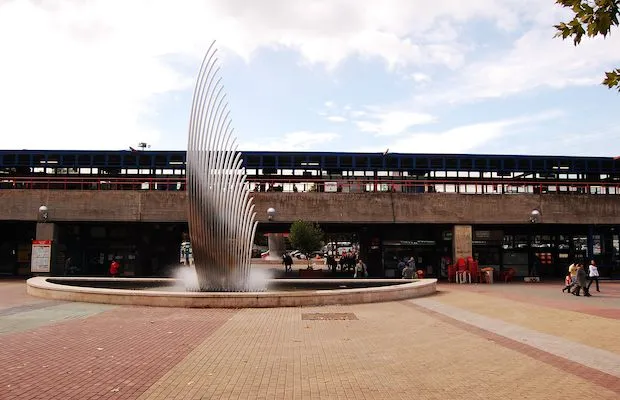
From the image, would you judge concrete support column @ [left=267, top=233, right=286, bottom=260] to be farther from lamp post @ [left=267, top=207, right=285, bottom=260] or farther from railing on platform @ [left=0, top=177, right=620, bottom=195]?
railing on platform @ [left=0, top=177, right=620, bottom=195]

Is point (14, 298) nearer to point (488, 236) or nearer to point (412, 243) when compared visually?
point (412, 243)

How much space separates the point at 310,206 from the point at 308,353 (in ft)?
66.4

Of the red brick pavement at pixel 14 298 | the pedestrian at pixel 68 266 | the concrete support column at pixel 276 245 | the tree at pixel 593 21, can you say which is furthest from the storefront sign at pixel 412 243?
the concrete support column at pixel 276 245

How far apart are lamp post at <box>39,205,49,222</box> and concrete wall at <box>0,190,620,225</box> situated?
0.71 feet

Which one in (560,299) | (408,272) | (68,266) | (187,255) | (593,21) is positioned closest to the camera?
(593,21)

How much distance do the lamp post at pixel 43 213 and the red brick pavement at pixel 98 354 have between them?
57.5ft

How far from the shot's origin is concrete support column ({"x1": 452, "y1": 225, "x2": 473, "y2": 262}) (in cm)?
2936

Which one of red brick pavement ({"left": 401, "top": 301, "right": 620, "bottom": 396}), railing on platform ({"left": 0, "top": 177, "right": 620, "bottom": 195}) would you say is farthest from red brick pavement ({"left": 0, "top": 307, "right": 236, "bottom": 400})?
railing on platform ({"left": 0, "top": 177, "right": 620, "bottom": 195})

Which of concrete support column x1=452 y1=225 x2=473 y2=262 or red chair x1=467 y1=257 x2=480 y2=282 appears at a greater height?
concrete support column x1=452 y1=225 x2=473 y2=262

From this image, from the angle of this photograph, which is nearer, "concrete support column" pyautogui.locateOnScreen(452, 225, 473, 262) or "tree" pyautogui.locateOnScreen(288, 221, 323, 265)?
"concrete support column" pyautogui.locateOnScreen(452, 225, 473, 262)

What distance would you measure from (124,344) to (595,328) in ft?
36.4

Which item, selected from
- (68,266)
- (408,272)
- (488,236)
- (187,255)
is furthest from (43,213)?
(488,236)

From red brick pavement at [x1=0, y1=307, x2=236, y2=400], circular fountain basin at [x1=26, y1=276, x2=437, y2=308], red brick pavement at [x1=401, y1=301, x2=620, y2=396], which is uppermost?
circular fountain basin at [x1=26, y1=276, x2=437, y2=308]

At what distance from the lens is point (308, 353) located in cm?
930
